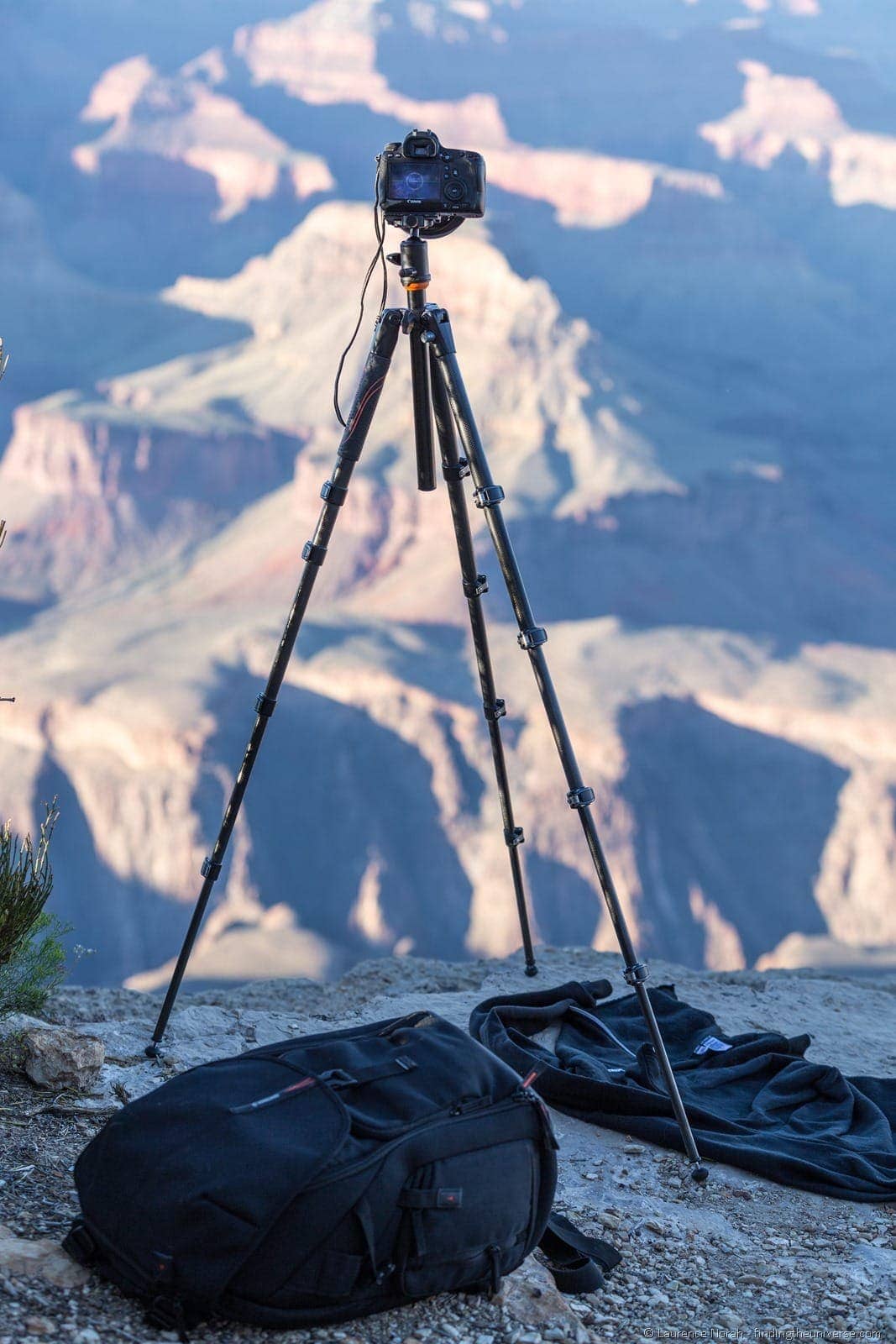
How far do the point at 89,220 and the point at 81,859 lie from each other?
71.3 meters

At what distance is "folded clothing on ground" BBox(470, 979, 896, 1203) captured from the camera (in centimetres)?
332

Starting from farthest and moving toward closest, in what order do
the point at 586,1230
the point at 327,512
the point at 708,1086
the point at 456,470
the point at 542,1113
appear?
the point at 708,1086
the point at 456,470
the point at 327,512
the point at 586,1230
the point at 542,1113

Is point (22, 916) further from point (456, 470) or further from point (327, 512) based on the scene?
point (456, 470)

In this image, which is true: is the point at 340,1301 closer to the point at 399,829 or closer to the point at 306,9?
the point at 399,829

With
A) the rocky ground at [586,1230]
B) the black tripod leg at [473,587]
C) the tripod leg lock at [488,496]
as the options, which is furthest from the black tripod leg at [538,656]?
the rocky ground at [586,1230]

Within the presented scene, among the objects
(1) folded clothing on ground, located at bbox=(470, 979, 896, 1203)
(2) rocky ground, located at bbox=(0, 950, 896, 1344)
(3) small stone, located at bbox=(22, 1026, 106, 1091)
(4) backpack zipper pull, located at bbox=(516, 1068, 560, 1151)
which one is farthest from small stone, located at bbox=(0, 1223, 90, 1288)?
(1) folded clothing on ground, located at bbox=(470, 979, 896, 1203)

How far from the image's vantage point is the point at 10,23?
369 ft

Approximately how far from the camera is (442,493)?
6738 centimetres

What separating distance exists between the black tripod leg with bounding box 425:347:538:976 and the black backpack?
4.63 ft

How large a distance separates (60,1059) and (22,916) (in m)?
0.37

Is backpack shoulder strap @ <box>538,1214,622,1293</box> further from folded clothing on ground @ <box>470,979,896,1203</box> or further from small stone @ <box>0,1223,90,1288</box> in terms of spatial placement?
small stone @ <box>0,1223,90,1288</box>

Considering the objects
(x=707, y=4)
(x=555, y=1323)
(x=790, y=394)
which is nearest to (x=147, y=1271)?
(x=555, y=1323)

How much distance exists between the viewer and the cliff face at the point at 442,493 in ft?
161

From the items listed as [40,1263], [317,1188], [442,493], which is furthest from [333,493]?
[442,493]
